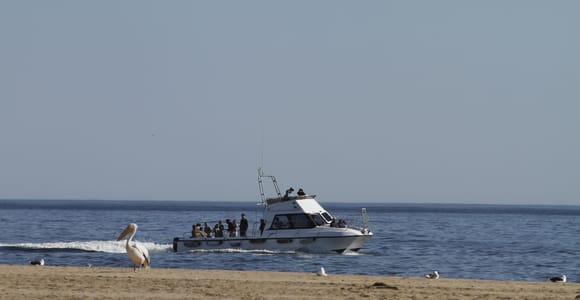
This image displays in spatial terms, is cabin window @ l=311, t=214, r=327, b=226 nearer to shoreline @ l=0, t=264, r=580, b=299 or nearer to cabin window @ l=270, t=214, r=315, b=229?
cabin window @ l=270, t=214, r=315, b=229

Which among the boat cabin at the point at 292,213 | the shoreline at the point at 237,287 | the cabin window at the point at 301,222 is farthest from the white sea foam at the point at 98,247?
the shoreline at the point at 237,287

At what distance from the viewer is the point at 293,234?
45.0 m

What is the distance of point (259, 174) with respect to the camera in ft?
156

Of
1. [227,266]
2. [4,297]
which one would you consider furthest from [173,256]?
[4,297]

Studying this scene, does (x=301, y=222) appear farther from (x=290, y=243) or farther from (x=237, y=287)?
(x=237, y=287)

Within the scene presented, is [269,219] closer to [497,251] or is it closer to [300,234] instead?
[300,234]

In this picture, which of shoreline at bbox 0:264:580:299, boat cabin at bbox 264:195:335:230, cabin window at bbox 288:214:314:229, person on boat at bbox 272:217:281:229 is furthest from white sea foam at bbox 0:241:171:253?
shoreline at bbox 0:264:580:299

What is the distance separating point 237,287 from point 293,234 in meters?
21.5

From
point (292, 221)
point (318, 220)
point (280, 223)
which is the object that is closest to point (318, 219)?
point (318, 220)

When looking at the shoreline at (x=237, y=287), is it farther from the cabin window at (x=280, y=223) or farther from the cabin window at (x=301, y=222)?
the cabin window at (x=280, y=223)

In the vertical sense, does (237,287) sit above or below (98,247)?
below

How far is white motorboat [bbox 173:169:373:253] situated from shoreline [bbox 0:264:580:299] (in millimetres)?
16519

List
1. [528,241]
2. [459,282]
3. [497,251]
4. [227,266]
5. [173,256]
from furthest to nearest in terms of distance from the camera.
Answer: [528,241] → [497,251] → [173,256] → [227,266] → [459,282]

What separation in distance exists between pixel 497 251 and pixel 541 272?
14.1 metres
